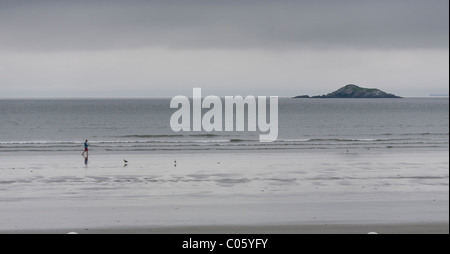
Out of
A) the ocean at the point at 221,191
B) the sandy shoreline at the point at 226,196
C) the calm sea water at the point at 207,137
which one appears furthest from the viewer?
the calm sea water at the point at 207,137

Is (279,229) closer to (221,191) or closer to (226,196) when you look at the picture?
(226,196)

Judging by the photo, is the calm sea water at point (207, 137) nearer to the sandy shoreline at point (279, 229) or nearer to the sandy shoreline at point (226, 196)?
the sandy shoreline at point (226, 196)

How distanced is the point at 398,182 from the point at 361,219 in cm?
850

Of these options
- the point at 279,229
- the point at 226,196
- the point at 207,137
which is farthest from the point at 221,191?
the point at 207,137

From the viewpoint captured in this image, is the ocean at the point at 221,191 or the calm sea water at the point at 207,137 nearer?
the ocean at the point at 221,191

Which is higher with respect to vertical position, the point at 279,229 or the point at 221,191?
the point at 221,191

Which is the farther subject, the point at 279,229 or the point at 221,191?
the point at 221,191

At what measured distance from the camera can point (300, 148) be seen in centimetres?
4678

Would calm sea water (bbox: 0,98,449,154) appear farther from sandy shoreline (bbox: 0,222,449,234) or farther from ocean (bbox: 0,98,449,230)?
sandy shoreline (bbox: 0,222,449,234)

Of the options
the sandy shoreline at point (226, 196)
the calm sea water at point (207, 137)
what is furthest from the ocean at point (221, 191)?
the calm sea water at point (207, 137)

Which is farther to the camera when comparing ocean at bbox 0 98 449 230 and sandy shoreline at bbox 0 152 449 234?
ocean at bbox 0 98 449 230

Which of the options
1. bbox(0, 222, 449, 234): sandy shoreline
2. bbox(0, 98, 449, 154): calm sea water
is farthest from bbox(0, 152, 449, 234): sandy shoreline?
bbox(0, 98, 449, 154): calm sea water

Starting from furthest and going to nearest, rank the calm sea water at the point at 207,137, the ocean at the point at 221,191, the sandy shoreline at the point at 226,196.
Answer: the calm sea water at the point at 207,137
the ocean at the point at 221,191
the sandy shoreline at the point at 226,196

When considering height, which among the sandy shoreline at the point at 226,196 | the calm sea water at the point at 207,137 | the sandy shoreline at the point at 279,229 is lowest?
the sandy shoreline at the point at 279,229
